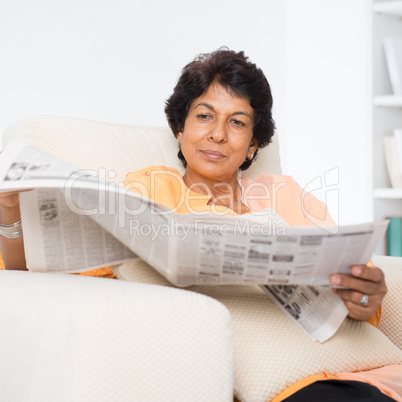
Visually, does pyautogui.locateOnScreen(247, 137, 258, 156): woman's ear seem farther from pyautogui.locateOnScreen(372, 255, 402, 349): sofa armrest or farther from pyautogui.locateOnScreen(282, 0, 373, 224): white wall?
pyautogui.locateOnScreen(282, 0, 373, 224): white wall

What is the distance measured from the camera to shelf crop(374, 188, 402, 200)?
2537 mm

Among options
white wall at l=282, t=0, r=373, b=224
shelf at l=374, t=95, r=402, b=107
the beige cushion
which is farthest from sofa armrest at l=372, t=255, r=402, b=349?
shelf at l=374, t=95, r=402, b=107

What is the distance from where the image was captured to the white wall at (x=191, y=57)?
227 cm

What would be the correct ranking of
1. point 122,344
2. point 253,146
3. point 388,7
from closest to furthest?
point 122,344, point 253,146, point 388,7

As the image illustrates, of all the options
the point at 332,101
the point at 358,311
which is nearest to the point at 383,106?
the point at 332,101

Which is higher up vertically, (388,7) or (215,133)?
(388,7)

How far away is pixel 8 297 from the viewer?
88cm

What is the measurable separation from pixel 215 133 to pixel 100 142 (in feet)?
0.93

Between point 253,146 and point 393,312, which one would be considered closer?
point 393,312

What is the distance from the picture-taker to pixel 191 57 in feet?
8.80

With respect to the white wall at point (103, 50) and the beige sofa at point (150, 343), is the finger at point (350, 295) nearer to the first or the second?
the beige sofa at point (150, 343)

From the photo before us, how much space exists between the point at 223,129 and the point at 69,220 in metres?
0.55

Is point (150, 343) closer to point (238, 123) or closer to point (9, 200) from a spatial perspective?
point (9, 200)

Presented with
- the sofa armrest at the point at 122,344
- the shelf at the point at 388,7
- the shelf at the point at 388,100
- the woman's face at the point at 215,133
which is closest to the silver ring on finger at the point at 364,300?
the sofa armrest at the point at 122,344
